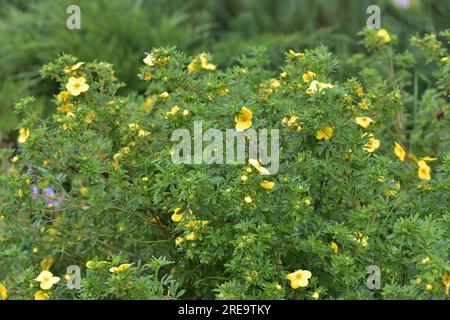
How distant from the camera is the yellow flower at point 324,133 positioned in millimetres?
2322

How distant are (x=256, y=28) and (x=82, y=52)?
1.63 m

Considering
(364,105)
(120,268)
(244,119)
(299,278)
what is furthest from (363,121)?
(120,268)

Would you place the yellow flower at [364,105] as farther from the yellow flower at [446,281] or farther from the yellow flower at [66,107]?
the yellow flower at [66,107]

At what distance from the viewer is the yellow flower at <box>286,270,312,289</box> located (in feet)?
7.16

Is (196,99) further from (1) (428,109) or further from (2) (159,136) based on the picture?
(1) (428,109)

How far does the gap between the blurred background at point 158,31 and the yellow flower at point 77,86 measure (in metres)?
1.88

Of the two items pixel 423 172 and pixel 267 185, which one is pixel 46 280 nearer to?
pixel 267 185

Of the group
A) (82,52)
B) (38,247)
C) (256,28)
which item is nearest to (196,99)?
(38,247)

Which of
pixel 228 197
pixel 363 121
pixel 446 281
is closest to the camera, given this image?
pixel 446 281

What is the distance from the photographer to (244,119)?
7.70 feet

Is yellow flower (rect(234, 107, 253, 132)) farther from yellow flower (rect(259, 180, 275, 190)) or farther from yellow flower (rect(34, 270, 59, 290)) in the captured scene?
yellow flower (rect(34, 270, 59, 290))

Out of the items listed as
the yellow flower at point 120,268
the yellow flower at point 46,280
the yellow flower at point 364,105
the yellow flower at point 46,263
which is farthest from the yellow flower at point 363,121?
the yellow flower at point 46,263

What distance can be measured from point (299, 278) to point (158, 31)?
3.32 metres
